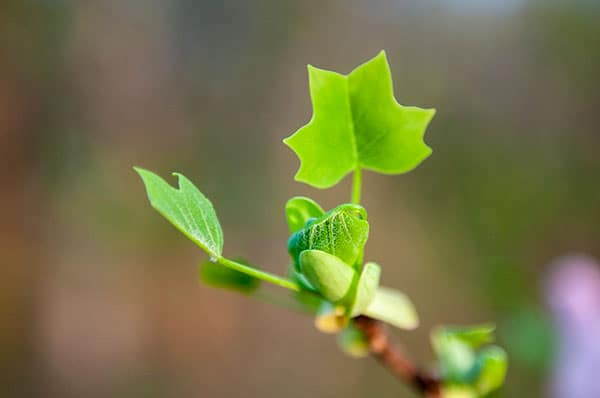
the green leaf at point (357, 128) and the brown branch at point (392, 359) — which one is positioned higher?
the green leaf at point (357, 128)

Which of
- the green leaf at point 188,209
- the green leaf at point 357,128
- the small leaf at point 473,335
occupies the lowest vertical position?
the green leaf at point 188,209

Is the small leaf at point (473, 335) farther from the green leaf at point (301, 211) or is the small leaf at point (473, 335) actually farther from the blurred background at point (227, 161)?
the blurred background at point (227, 161)

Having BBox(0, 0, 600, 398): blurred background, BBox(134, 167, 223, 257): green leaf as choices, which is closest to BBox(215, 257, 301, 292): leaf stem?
BBox(134, 167, 223, 257): green leaf

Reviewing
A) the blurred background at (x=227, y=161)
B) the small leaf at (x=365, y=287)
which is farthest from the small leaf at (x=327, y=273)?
the blurred background at (x=227, y=161)

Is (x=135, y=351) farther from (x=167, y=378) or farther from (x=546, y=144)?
(x=546, y=144)

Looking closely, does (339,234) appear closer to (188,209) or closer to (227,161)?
(188,209)

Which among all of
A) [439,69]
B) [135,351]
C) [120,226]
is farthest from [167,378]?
[439,69]

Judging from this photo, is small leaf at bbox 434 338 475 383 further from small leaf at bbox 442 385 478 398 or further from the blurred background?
the blurred background
